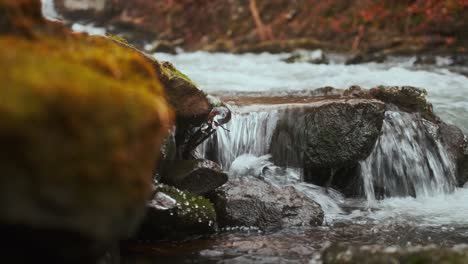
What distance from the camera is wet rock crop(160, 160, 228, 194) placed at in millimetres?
5996

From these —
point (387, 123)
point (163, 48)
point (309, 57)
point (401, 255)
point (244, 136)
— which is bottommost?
point (401, 255)

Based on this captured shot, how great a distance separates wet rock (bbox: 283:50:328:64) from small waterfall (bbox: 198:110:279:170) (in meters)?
8.38

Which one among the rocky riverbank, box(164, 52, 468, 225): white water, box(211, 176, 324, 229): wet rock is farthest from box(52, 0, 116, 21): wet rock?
box(211, 176, 324, 229): wet rock

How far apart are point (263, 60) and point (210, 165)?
11509mm

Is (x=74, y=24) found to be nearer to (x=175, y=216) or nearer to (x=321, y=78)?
(x=321, y=78)

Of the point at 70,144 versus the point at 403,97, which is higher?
the point at 403,97

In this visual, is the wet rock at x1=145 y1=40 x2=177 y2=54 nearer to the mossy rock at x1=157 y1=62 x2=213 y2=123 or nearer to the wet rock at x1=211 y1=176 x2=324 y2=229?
the mossy rock at x1=157 y1=62 x2=213 y2=123

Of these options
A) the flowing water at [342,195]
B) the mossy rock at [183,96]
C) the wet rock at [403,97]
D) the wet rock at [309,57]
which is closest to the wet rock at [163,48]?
the wet rock at [309,57]

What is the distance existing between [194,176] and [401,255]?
2.90 metres

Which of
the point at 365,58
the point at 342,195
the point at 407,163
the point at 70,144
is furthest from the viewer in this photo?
the point at 365,58

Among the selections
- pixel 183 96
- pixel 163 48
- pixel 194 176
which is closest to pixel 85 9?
pixel 163 48

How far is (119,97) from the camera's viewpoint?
8.12ft

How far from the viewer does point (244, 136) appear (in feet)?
25.8

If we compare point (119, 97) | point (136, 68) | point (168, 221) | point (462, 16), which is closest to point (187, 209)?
point (168, 221)
